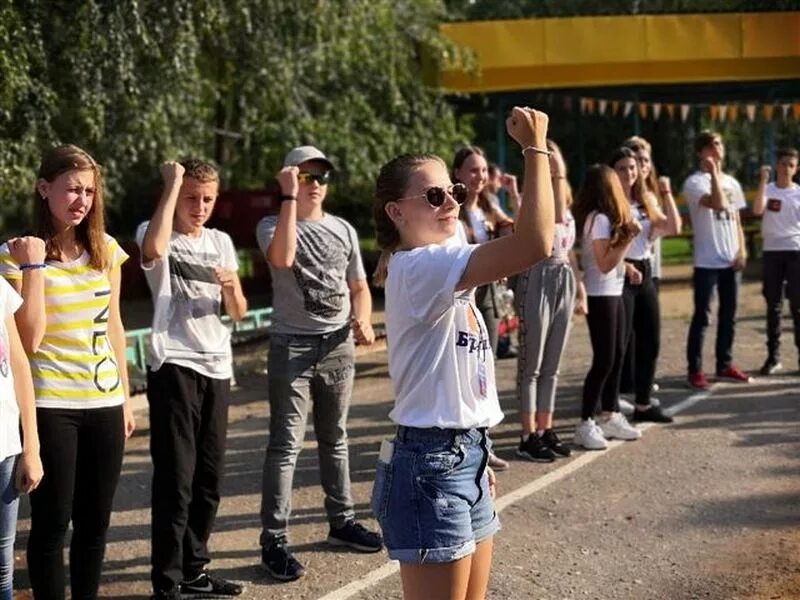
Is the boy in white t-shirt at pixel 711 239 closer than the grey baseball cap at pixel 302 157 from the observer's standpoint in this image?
No

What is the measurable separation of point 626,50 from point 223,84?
720cm

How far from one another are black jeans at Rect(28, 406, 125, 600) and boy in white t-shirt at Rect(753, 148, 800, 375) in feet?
23.2

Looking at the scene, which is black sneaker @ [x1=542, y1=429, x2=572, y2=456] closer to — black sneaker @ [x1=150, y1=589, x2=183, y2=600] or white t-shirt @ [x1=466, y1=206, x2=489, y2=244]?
white t-shirt @ [x1=466, y1=206, x2=489, y2=244]

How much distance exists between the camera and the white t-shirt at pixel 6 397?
368 cm

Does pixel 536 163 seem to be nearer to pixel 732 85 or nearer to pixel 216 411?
pixel 216 411

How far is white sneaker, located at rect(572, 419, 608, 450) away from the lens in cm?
741

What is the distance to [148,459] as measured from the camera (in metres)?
7.73

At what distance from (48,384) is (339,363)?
1631 millimetres

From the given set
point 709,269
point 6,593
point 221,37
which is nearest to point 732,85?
point 221,37

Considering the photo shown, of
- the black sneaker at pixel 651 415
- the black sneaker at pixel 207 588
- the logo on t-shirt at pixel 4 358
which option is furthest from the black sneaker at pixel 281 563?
the black sneaker at pixel 651 415

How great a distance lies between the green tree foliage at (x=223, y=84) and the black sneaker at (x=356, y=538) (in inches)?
213

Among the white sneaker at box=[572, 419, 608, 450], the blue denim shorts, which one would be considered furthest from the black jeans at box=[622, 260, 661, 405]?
the blue denim shorts

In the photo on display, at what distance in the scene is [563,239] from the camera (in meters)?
7.17

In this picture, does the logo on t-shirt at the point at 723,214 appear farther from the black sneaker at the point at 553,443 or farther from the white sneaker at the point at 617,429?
the black sneaker at the point at 553,443
